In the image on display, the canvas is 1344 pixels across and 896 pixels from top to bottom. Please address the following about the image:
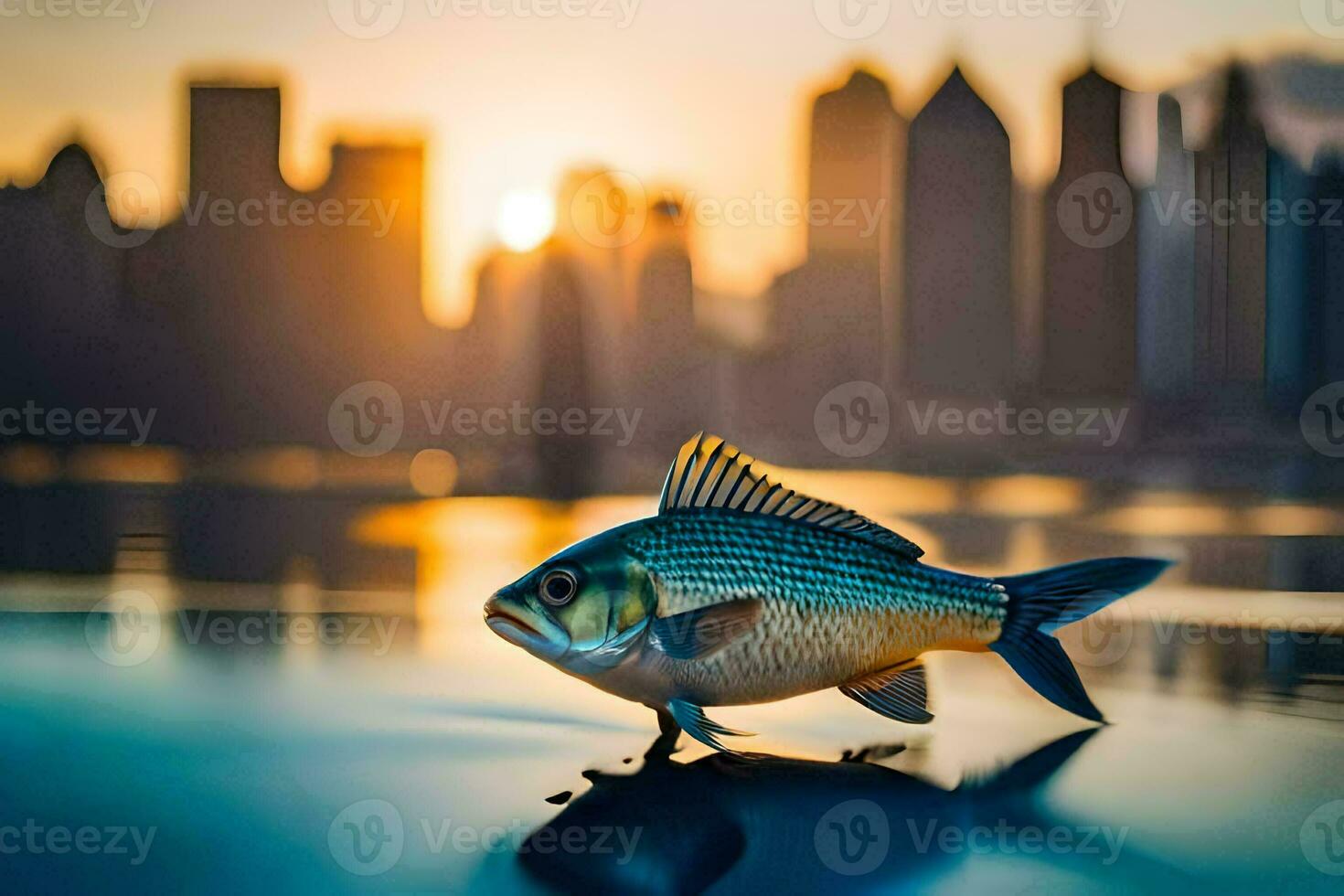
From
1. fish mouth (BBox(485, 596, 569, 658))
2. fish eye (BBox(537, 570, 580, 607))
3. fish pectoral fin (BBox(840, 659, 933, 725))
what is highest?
fish eye (BBox(537, 570, 580, 607))

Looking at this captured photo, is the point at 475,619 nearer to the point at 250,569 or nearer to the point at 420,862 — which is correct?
the point at 250,569

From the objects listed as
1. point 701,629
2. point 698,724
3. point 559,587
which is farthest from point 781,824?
point 559,587

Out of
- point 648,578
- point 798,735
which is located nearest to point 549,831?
point 648,578

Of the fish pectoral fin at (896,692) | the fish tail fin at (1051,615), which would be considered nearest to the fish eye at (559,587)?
the fish pectoral fin at (896,692)

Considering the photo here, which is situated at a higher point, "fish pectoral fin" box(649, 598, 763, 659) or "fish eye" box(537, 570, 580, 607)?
"fish eye" box(537, 570, 580, 607)

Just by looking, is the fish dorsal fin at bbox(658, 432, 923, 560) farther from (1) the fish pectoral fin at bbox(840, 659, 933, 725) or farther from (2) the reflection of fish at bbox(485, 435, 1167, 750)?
(1) the fish pectoral fin at bbox(840, 659, 933, 725)

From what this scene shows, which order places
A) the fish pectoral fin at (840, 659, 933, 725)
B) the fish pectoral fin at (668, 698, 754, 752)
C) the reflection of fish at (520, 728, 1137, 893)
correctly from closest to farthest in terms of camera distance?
the reflection of fish at (520, 728, 1137, 893) < the fish pectoral fin at (668, 698, 754, 752) < the fish pectoral fin at (840, 659, 933, 725)

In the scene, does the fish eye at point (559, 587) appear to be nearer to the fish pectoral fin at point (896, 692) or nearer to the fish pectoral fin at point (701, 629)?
the fish pectoral fin at point (701, 629)

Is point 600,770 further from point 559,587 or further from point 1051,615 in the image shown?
point 1051,615

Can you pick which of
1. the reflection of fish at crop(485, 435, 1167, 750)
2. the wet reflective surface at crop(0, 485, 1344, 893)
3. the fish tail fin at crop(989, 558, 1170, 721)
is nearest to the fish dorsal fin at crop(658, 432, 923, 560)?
the reflection of fish at crop(485, 435, 1167, 750)
